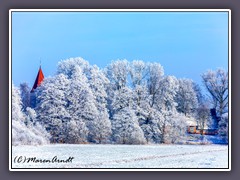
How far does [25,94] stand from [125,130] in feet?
3.96

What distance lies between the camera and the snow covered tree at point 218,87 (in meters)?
7.24

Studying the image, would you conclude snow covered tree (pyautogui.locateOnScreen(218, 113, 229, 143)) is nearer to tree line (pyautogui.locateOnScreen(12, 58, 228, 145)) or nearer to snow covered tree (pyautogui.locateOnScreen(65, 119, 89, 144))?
tree line (pyautogui.locateOnScreen(12, 58, 228, 145))

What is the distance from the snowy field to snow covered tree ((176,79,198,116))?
428 mm

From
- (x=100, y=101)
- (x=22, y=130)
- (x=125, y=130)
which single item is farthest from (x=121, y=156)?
(x=22, y=130)

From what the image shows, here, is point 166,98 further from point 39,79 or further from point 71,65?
point 39,79

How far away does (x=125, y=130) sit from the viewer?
7.35 m

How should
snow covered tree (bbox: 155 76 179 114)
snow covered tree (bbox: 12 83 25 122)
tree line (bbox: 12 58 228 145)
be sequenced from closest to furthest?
snow covered tree (bbox: 12 83 25 122), tree line (bbox: 12 58 228 145), snow covered tree (bbox: 155 76 179 114)

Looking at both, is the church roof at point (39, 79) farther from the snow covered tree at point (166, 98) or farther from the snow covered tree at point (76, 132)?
the snow covered tree at point (166, 98)

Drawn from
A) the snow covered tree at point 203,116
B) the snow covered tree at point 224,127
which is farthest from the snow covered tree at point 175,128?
the snow covered tree at point 224,127

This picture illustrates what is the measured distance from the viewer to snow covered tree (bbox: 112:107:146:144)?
734cm

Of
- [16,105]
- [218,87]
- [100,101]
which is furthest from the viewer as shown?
[100,101]

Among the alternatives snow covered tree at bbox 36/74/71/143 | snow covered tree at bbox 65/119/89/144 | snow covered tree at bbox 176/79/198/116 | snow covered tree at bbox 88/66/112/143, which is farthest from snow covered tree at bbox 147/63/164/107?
snow covered tree at bbox 36/74/71/143
